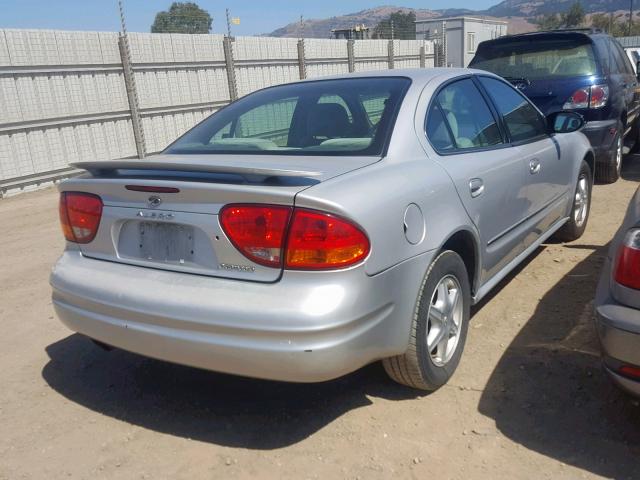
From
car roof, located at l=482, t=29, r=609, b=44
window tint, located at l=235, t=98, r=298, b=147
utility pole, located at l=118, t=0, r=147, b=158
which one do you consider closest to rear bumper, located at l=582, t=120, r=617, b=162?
car roof, located at l=482, t=29, r=609, b=44

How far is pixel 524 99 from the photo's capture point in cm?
444

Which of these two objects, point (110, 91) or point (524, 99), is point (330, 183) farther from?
point (110, 91)

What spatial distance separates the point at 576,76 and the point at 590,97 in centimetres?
29

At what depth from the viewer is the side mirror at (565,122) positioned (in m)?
4.42

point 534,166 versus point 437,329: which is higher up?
point 534,166

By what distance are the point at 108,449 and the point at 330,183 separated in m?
1.55

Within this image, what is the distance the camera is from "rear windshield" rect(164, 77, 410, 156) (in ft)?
9.96

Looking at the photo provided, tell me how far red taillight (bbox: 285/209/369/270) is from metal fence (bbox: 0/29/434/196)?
8056 mm

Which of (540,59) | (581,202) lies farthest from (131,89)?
(581,202)

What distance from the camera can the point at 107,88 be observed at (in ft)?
34.0

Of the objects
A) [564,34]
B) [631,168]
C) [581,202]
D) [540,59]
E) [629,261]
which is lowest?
[631,168]

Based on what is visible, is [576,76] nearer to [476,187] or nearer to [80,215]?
[476,187]

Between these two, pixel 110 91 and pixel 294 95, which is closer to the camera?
pixel 294 95

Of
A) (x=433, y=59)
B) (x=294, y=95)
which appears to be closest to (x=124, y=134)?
(x=294, y=95)
